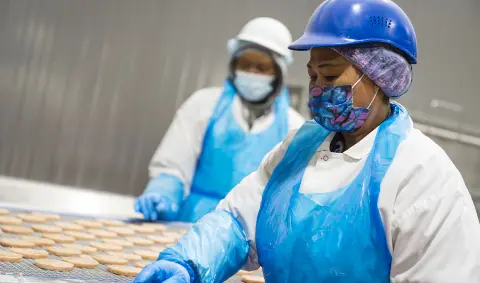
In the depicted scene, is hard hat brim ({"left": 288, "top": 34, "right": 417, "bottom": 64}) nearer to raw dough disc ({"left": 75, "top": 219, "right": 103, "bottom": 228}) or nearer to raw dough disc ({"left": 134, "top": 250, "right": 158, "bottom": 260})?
raw dough disc ({"left": 134, "top": 250, "right": 158, "bottom": 260})

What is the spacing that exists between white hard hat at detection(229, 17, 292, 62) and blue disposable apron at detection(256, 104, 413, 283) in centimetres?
198

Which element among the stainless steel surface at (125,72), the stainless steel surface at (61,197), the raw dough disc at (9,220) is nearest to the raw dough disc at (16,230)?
the raw dough disc at (9,220)

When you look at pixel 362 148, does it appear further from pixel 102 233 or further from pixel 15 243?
pixel 102 233

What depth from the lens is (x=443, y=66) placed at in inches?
194

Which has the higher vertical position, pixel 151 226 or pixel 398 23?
pixel 398 23

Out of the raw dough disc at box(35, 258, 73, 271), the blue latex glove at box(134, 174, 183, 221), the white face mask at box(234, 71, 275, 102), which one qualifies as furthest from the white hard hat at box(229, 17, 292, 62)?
the raw dough disc at box(35, 258, 73, 271)

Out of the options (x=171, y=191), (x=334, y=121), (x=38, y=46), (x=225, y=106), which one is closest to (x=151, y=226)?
(x=171, y=191)

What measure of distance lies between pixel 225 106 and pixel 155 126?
1.22m

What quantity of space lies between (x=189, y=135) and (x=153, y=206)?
2.36 ft

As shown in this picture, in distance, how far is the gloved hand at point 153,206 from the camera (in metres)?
3.10

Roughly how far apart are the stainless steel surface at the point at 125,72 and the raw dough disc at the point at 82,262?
2559 mm

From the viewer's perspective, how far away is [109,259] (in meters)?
2.10

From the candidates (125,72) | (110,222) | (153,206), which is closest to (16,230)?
(110,222)

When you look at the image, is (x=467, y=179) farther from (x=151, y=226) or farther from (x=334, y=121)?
(x=334, y=121)
